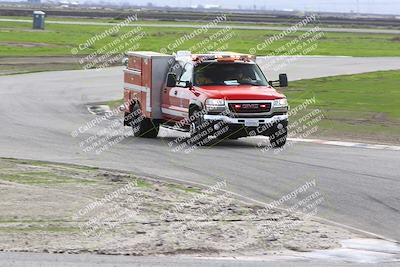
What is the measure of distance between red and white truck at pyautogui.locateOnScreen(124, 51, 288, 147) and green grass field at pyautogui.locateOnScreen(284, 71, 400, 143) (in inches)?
122

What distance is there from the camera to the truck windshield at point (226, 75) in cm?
2212

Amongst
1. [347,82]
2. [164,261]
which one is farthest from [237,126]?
[347,82]

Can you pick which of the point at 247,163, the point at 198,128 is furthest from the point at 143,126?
the point at 247,163

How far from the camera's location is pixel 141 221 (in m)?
12.3

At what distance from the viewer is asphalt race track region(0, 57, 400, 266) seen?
1416 cm

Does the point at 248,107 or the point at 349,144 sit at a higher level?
the point at 248,107

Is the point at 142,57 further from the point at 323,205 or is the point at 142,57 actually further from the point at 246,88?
the point at 323,205

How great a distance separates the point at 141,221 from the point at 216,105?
29.2 feet

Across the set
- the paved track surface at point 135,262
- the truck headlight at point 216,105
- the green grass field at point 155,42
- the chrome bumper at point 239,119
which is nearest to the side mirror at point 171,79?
the truck headlight at point 216,105

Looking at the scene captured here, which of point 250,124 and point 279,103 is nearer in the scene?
point 250,124

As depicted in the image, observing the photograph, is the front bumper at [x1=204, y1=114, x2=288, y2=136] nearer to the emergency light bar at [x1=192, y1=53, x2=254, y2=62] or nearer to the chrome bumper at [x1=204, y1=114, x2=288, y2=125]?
the chrome bumper at [x1=204, y1=114, x2=288, y2=125]

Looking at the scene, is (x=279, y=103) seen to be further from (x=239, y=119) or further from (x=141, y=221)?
(x=141, y=221)

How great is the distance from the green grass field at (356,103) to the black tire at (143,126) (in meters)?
3.99

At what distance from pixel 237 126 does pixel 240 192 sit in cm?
608
